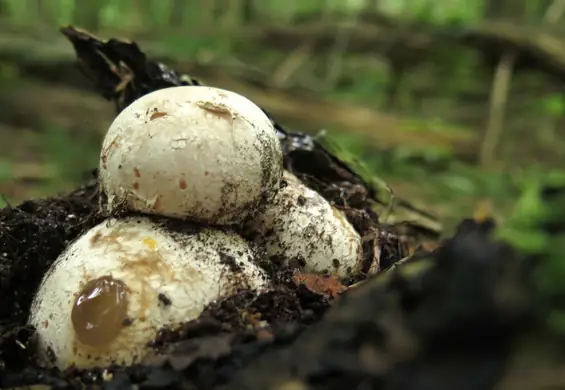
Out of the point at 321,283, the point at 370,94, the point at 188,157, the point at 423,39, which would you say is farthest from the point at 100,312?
the point at 370,94

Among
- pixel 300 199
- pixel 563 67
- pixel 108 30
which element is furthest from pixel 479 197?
pixel 108 30

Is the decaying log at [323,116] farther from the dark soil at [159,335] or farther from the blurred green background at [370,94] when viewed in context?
the dark soil at [159,335]

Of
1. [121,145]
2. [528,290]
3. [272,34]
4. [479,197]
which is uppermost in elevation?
[528,290]

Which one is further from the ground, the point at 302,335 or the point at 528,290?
the point at 528,290

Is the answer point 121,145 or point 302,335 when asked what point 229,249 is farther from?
point 302,335

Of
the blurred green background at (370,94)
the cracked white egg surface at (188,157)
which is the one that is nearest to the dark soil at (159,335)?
the cracked white egg surface at (188,157)

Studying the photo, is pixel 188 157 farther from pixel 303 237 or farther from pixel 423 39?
pixel 423 39
